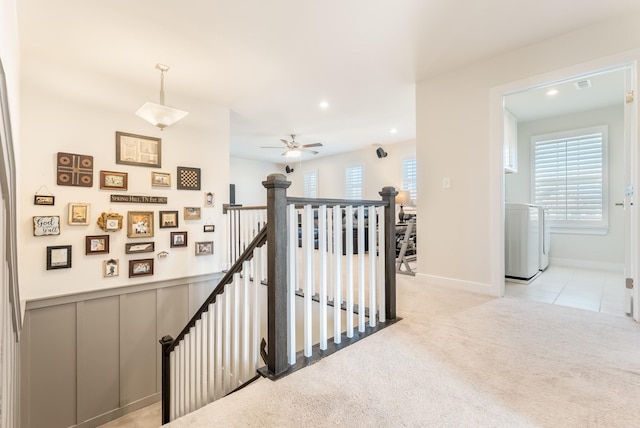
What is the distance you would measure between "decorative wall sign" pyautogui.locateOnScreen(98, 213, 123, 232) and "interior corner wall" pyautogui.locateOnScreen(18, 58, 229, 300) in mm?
52

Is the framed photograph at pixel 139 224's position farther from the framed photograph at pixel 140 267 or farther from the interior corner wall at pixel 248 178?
the interior corner wall at pixel 248 178

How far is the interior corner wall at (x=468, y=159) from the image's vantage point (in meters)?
2.59

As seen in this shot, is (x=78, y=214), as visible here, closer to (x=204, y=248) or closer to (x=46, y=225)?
(x=46, y=225)

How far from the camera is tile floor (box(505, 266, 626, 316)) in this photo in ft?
8.80

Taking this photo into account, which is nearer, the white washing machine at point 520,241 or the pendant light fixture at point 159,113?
the pendant light fixture at point 159,113

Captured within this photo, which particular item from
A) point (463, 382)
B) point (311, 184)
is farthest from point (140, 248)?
point (311, 184)

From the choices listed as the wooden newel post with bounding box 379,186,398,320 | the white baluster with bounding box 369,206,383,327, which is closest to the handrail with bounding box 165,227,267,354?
the white baluster with bounding box 369,206,383,327

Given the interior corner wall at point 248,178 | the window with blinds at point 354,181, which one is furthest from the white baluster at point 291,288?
the interior corner wall at point 248,178

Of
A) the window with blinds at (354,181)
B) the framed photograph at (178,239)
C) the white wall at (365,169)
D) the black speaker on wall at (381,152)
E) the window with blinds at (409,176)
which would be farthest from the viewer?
the window with blinds at (354,181)

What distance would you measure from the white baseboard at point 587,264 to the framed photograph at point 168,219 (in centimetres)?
559

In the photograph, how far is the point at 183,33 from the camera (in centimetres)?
242

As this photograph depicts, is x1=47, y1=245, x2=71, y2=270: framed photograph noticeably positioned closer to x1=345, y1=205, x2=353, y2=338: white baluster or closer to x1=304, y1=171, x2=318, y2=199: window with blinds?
x1=345, y1=205, x2=353, y2=338: white baluster

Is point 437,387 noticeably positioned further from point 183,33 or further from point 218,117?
point 218,117

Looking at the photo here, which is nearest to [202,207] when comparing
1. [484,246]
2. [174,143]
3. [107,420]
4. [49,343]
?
[174,143]
